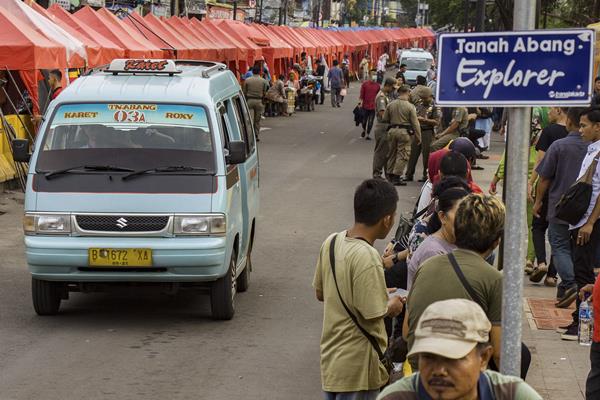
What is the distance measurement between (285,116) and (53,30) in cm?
2199

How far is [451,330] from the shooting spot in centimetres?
352

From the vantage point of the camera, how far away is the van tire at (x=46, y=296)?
428 inches

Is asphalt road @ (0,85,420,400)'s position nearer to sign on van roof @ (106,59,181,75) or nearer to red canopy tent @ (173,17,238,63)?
sign on van roof @ (106,59,181,75)

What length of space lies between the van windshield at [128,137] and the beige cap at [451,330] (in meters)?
7.44

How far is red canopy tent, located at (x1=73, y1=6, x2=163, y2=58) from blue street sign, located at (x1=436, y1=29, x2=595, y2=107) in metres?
21.3

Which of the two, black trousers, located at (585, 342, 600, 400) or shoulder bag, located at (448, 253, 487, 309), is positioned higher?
shoulder bag, located at (448, 253, 487, 309)

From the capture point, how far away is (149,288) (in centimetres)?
1088

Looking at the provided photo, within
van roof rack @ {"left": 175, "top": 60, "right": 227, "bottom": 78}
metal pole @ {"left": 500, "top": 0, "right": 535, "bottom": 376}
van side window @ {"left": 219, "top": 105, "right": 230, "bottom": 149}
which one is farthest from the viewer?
van roof rack @ {"left": 175, "top": 60, "right": 227, "bottom": 78}

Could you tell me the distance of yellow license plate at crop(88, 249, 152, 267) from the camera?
10.5m

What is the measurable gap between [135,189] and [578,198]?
3664 millimetres

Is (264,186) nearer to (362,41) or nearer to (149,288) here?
(149,288)

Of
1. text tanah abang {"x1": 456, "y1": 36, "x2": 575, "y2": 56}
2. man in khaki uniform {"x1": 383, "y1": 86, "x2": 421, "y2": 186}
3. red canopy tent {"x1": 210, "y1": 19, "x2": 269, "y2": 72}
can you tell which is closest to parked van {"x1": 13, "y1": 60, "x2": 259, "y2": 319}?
text tanah abang {"x1": 456, "y1": 36, "x2": 575, "y2": 56}

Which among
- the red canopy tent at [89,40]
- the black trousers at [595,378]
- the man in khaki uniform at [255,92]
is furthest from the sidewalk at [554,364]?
the man in khaki uniform at [255,92]

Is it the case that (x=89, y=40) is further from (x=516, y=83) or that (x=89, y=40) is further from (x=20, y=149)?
(x=516, y=83)
